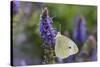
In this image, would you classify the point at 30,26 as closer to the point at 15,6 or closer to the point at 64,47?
the point at 15,6

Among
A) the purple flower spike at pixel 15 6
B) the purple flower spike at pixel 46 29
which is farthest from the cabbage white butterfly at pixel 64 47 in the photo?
the purple flower spike at pixel 15 6

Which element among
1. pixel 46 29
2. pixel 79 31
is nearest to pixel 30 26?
pixel 46 29

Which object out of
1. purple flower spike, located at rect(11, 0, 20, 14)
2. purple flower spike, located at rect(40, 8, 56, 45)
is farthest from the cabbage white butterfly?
purple flower spike, located at rect(11, 0, 20, 14)

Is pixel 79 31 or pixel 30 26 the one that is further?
pixel 79 31

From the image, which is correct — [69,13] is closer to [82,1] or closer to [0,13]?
[82,1]

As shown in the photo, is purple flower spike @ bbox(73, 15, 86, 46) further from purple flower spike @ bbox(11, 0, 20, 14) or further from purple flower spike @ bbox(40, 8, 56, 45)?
purple flower spike @ bbox(11, 0, 20, 14)

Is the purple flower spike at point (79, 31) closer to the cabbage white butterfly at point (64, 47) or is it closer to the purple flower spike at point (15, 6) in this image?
the cabbage white butterfly at point (64, 47)

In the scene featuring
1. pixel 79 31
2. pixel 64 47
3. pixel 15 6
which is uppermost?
pixel 15 6

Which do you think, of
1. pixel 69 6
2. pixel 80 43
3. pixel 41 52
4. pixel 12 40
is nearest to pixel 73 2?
pixel 69 6
